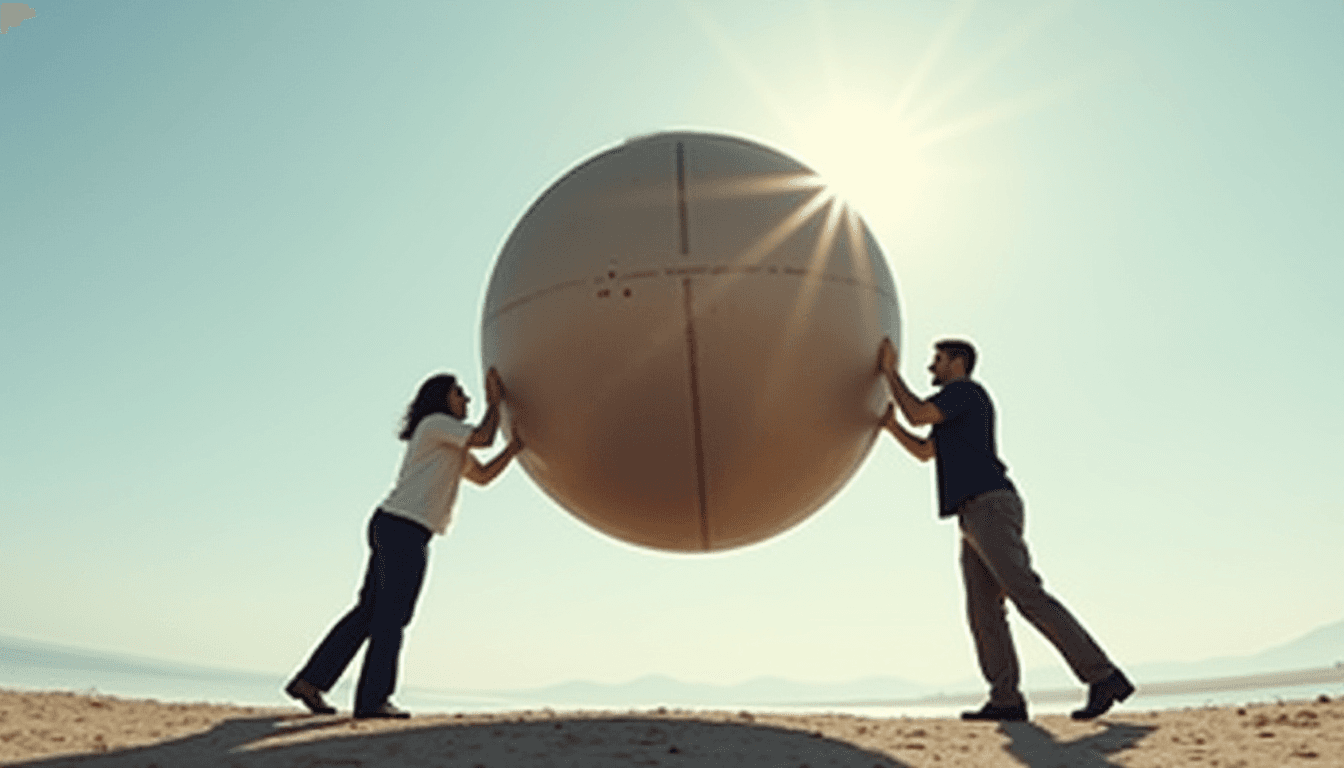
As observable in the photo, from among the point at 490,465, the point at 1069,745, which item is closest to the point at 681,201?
the point at 490,465

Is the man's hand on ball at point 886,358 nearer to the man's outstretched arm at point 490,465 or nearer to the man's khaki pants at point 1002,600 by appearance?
the man's khaki pants at point 1002,600

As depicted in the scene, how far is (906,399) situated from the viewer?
6262 millimetres

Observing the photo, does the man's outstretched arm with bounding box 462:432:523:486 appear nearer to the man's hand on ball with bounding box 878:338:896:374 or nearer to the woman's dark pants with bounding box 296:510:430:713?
the woman's dark pants with bounding box 296:510:430:713

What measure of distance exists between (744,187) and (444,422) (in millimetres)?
2333

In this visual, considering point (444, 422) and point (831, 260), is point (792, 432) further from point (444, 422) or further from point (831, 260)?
point (444, 422)

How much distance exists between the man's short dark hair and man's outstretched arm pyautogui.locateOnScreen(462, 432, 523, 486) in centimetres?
287

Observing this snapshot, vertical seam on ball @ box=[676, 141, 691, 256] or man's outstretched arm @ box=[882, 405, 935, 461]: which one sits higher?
vertical seam on ball @ box=[676, 141, 691, 256]

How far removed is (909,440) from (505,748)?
3.32 metres

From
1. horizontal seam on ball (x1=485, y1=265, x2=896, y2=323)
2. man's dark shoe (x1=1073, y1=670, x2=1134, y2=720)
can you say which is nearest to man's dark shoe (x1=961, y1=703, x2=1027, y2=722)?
man's dark shoe (x1=1073, y1=670, x2=1134, y2=720)

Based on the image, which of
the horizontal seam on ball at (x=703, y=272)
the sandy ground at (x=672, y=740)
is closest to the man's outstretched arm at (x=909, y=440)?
the horizontal seam on ball at (x=703, y=272)

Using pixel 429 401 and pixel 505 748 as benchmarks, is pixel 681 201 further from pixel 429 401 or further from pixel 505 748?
pixel 505 748

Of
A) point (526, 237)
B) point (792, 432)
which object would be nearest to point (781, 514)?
point (792, 432)

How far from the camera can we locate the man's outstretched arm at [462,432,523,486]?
6.48 metres

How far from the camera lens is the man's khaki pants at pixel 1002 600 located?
605 centimetres
